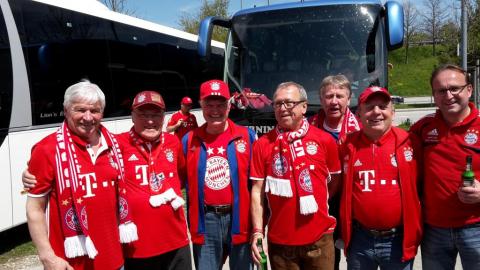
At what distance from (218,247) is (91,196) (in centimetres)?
100

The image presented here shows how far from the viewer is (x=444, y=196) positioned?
2809mm

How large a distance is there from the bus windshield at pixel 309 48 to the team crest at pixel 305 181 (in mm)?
2731

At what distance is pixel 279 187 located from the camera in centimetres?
295

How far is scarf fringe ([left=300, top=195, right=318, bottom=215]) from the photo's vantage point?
2.90 meters

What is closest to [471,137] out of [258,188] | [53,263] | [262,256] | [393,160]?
[393,160]

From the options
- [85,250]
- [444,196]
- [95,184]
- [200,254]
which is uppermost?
[95,184]

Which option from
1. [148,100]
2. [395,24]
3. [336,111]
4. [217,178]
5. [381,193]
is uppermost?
[395,24]

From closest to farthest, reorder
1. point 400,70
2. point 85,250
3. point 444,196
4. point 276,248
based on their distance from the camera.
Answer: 1. point 85,250
2. point 444,196
3. point 276,248
4. point 400,70

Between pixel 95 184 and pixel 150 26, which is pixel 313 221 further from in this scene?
pixel 150 26

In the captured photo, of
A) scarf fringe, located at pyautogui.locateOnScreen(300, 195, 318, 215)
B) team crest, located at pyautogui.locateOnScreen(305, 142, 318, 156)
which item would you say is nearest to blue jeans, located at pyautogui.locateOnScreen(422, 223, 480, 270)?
scarf fringe, located at pyautogui.locateOnScreen(300, 195, 318, 215)

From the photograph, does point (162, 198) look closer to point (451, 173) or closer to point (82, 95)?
point (82, 95)

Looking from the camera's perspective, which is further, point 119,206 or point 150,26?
point 150,26

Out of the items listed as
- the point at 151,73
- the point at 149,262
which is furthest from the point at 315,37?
the point at 151,73

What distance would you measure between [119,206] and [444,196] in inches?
80.3
